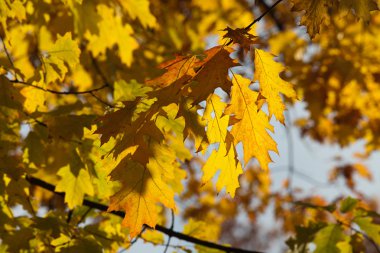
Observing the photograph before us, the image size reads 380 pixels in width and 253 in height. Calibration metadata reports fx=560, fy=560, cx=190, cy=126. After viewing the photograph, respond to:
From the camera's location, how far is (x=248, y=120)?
66.1 inches

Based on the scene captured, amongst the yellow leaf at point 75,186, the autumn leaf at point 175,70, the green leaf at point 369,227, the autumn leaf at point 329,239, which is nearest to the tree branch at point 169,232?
the yellow leaf at point 75,186

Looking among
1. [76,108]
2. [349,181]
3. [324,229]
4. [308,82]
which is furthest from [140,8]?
[349,181]

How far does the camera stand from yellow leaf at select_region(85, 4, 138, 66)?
10.9 feet

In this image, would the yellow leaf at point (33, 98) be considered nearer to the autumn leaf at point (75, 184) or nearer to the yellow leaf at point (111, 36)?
the autumn leaf at point (75, 184)

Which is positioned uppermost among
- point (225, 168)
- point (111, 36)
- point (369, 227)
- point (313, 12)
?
point (111, 36)

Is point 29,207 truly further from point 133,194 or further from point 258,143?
point 258,143

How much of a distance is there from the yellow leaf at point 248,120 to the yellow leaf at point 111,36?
1752mm

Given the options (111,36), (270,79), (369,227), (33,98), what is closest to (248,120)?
(270,79)

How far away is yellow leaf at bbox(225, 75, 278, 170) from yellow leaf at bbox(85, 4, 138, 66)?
175 cm

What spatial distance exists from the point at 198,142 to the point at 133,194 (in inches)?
10.8

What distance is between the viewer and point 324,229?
2.60 meters

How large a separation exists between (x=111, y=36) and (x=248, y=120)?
1.97 m

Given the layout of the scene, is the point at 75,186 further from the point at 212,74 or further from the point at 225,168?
the point at 212,74

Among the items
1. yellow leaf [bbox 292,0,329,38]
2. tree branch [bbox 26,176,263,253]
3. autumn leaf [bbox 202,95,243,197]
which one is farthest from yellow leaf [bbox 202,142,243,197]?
tree branch [bbox 26,176,263,253]
